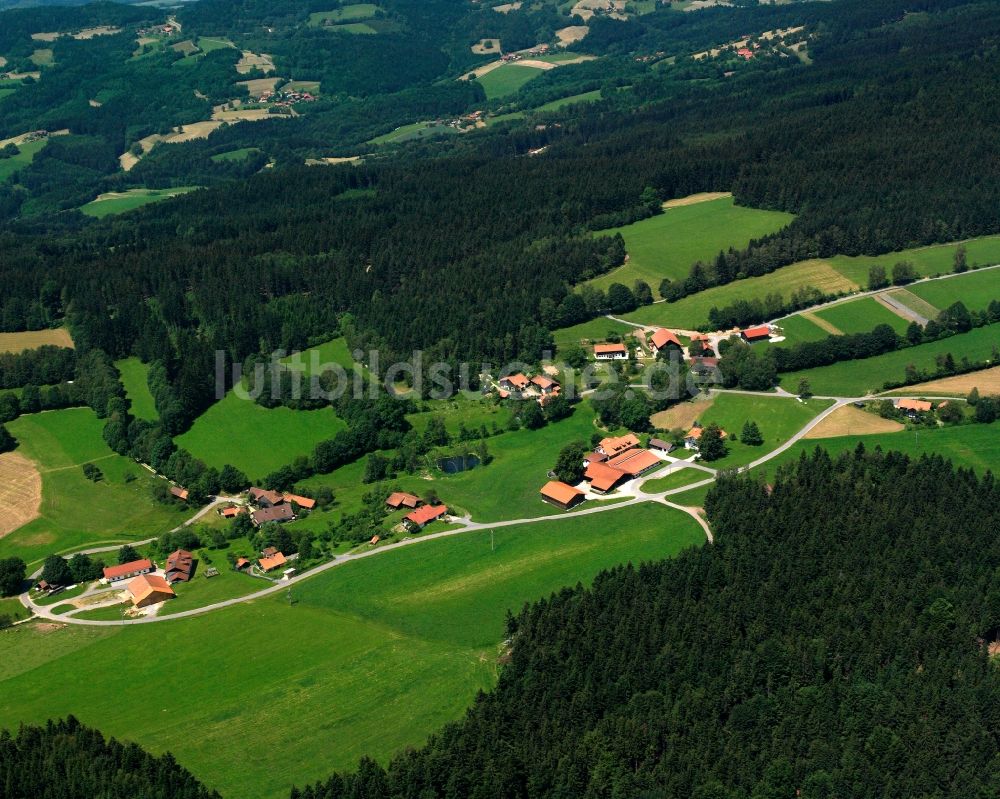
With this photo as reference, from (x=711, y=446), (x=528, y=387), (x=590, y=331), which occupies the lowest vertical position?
(x=711, y=446)

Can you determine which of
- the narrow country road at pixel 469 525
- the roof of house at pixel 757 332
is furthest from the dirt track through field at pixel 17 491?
the roof of house at pixel 757 332

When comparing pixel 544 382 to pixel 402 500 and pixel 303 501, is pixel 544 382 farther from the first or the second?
pixel 303 501

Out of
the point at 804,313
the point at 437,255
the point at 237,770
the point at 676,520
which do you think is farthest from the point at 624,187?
the point at 237,770

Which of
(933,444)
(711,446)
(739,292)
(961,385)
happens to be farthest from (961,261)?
(711,446)

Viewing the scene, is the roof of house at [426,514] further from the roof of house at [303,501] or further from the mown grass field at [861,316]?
the mown grass field at [861,316]

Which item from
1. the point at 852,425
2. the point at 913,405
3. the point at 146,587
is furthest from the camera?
the point at 913,405
